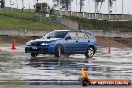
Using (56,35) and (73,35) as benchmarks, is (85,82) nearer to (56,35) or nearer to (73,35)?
(56,35)

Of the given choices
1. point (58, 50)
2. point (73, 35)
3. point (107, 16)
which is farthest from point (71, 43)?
point (107, 16)

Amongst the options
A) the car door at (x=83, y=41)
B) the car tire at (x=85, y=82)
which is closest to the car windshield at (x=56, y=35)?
the car door at (x=83, y=41)

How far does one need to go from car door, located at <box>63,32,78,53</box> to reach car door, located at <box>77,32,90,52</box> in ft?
Answer: 0.92

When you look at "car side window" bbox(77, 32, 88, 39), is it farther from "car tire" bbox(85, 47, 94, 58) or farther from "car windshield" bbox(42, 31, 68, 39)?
"car windshield" bbox(42, 31, 68, 39)

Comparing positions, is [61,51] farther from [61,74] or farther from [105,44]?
[105,44]

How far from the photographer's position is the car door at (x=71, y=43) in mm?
27328

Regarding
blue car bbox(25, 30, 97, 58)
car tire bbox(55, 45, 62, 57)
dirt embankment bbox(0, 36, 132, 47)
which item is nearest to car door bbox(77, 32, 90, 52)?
blue car bbox(25, 30, 97, 58)

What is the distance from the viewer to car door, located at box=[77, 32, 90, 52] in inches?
1112

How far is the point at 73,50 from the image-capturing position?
27812 millimetres

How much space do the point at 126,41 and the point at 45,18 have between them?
60.8 ft

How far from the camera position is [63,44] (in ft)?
88.5

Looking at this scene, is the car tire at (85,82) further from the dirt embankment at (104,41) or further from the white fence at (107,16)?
the white fence at (107,16)

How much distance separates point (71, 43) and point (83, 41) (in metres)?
1.02

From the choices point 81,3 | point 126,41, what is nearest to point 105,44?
point 126,41
